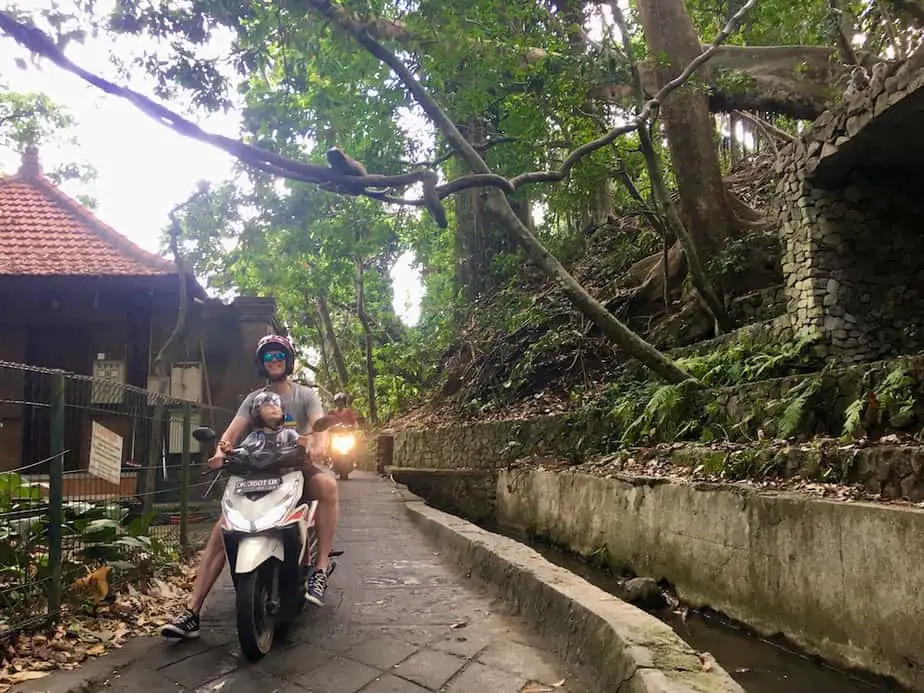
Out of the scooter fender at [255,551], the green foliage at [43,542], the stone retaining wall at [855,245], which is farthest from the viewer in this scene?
the stone retaining wall at [855,245]

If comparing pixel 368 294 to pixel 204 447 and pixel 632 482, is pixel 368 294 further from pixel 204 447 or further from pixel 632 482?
pixel 632 482

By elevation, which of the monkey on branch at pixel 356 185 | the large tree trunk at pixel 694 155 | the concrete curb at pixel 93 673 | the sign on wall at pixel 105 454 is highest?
the large tree trunk at pixel 694 155

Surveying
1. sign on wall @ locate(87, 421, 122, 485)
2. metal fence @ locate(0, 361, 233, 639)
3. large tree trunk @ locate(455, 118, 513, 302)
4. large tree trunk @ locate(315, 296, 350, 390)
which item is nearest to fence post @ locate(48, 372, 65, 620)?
metal fence @ locate(0, 361, 233, 639)

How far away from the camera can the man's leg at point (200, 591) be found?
3.73 meters

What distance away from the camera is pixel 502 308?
16234mm

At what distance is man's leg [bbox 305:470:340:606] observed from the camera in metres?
4.26

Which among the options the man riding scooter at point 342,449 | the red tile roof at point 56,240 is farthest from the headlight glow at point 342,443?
the red tile roof at point 56,240

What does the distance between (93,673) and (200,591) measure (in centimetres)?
74

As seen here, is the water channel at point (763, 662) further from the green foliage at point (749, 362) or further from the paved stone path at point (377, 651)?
the green foliage at point (749, 362)

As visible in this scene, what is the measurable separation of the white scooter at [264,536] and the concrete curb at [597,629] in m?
1.44

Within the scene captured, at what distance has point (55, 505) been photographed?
3627mm

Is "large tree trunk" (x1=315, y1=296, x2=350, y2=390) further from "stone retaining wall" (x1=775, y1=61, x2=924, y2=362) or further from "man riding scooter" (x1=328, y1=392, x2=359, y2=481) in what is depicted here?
"stone retaining wall" (x1=775, y1=61, x2=924, y2=362)

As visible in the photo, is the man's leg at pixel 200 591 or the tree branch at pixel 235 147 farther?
the tree branch at pixel 235 147

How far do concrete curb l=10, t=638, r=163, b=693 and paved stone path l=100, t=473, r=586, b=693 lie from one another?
59mm
